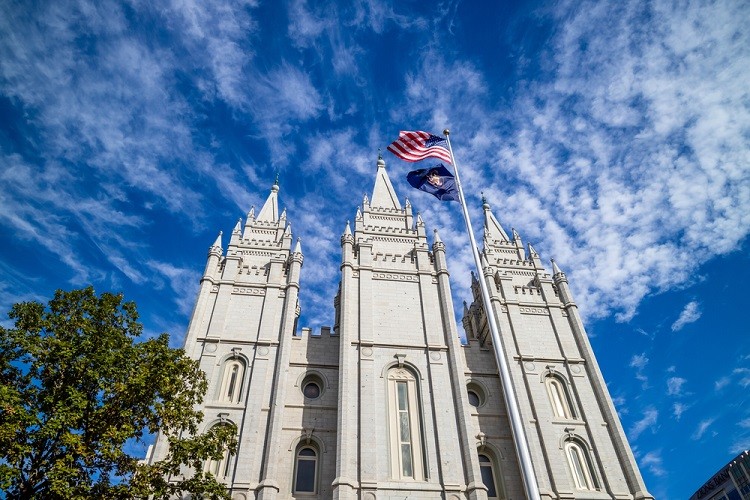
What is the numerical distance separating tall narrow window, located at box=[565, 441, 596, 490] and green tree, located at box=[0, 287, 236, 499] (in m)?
17.0

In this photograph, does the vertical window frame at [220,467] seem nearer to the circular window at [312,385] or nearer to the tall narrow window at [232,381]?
the tall narrow window at [232,381]

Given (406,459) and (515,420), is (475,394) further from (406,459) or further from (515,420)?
(515,420)

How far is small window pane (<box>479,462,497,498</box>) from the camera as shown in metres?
24.3

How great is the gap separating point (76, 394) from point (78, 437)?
1.38 metres

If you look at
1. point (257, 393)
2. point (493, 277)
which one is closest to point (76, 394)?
point (257, 393)

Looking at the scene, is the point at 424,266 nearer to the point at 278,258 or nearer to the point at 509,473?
the point at 278,258

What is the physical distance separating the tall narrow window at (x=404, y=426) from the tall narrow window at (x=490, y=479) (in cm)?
342

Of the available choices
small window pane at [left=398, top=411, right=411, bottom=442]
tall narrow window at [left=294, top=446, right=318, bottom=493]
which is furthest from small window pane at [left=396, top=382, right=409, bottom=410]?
tall narrow window at [left=294, top=446, right=318, bottom=493]

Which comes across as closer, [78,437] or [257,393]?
[78,437]

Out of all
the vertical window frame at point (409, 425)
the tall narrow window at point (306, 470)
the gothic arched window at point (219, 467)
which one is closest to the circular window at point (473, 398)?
the vertical window frame at point (409, 425)

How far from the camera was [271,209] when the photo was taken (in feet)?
124

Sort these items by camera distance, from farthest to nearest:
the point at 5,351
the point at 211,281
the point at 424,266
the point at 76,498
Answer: the point at 424,266 < the point at 211,281 < the point at 5,351 < the point at 76,498

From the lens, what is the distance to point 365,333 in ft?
89.2

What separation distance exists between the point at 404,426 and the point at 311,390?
572 centimetres
